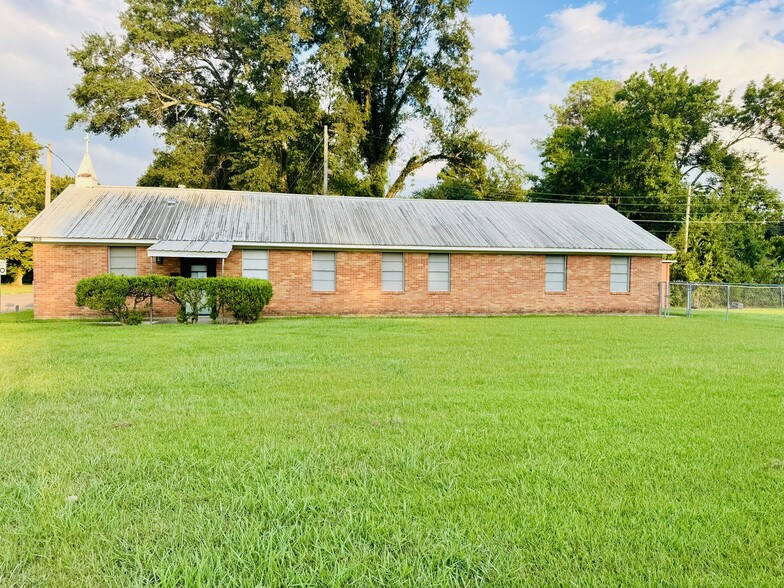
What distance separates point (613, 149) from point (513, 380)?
113 feet

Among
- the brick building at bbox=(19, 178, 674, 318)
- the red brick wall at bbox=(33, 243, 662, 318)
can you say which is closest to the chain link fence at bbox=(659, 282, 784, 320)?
the red brick wall at bbox=(33, 243, 662, 318)

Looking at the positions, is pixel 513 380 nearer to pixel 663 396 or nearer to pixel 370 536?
pixel 663 396

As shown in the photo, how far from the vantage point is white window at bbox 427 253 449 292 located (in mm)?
18516

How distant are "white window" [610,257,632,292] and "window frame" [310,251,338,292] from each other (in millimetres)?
10927

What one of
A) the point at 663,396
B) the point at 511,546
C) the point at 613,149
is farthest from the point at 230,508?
the point at 613,149

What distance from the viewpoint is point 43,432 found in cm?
408

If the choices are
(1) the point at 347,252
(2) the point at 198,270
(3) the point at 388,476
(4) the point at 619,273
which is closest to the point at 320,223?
(1) the point at 347,252

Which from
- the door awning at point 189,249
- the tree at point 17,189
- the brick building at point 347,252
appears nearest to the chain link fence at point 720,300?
the brick building at point 347,252

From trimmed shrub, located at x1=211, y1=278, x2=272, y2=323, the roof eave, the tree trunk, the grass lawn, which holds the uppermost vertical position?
the tree trunk

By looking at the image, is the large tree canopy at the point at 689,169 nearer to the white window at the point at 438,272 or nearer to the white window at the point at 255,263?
the white window at the point at 438,272

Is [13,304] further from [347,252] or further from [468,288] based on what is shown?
[468,288]

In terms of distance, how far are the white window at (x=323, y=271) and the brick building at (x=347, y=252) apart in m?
0.04

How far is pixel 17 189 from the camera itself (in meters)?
41.3

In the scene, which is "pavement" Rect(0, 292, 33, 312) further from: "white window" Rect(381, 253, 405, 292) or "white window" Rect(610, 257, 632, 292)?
"white window" Rect(610, 257, 632, 292)
